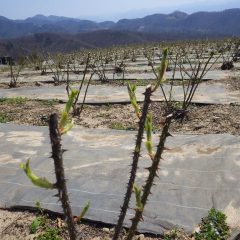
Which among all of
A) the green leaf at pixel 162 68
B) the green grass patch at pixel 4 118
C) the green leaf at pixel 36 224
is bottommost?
the green grass patch at pixel 4 118

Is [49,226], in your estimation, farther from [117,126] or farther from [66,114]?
[117,126]

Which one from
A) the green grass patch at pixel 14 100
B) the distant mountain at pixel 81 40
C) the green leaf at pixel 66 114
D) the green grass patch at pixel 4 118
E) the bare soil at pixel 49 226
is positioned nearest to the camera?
the green leaf at pixel 66 114

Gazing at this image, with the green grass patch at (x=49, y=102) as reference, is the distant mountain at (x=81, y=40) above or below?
below

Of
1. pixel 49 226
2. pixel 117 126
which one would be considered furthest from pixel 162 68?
pixel 117 126

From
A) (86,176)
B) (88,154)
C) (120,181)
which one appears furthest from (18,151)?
(120,181)

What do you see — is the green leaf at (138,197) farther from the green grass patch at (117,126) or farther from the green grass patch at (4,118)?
the green grass patch at (4,118)

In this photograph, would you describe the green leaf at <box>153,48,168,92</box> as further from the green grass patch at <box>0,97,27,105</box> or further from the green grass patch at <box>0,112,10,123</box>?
the green grass patch at <box>0,97,27,105</box>

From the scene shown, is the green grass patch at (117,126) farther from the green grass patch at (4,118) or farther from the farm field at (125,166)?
the green grass patch at (4,118)

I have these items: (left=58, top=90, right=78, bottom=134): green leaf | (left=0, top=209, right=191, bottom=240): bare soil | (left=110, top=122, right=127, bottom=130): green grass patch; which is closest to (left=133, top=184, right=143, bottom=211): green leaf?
(left=58, top=90, right=78, bottom=134): green leaf

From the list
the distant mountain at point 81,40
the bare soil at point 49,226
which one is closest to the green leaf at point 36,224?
the bare soil at point 49,226

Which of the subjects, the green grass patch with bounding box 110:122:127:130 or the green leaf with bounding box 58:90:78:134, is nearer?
the green leaf with bounding box 58:90:78:134

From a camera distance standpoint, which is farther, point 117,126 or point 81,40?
point 81,40

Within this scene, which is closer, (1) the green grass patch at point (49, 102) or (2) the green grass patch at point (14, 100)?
(1) the green grass patch at point (49, 102)

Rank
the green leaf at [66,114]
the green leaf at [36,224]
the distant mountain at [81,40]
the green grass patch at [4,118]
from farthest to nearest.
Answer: the distant mountain at [81,40], the green grass patch at [4,118], the green leaf at [36,224], the green leaf at [66,114]
